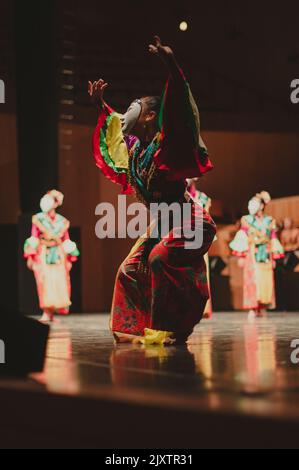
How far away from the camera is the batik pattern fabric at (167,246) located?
416 centimetres

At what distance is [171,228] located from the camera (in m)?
4.47

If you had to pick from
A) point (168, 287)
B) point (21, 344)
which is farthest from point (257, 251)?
point (21, 344)

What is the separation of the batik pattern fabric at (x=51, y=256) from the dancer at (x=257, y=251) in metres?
1.66

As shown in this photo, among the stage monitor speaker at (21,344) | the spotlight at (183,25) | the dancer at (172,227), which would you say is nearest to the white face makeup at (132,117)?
the dancer at (172,227)

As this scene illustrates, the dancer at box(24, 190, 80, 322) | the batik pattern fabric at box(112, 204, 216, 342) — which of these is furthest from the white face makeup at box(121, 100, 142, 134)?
the dancer at box(24, 190, 80, 322)

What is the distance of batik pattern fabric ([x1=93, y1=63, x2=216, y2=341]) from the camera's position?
4.16 m

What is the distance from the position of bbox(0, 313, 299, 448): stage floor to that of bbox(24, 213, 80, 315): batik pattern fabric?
4.50 meters

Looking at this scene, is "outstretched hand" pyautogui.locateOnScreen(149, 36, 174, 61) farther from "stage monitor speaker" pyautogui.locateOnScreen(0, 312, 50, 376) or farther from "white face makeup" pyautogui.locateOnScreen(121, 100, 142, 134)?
"stage monitor speaker" pyautogui.locateOnScreen(0, 312, 50, 376)

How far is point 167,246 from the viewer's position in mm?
4285

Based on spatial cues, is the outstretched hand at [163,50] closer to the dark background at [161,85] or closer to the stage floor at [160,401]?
→ the stage floor at [160,401]

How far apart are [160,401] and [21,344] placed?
846mm

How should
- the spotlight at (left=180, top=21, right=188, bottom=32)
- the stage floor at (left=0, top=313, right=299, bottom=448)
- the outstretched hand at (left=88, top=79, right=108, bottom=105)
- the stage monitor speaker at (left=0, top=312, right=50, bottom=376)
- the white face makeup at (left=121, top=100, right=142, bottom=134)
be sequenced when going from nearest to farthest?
the stage floor at (left=0, top=313, right=299, bottom=448) → the stage monitor speaker at (left=0, top=312, right=50, bottom=376) → the white face makeup at (left=121, top=100, right=142, bottom=134) → the outstretched hand at (left=88, top=79, right=108, bottom=105) → the spotlight at (left=180, top=21, right=188, bottom=32)

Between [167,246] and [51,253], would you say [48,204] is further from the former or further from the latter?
[167,246]
